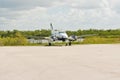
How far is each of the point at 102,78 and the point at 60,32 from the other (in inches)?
1696

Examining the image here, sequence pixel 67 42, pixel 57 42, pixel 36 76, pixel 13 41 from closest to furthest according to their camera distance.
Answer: pixel 36 76, pixel 67 42, pixel 57 42, pixel 13 41

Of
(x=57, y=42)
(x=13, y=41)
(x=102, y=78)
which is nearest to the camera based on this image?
(x=102, y=78)

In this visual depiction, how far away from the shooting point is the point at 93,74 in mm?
12633

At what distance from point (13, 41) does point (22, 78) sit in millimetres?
57927

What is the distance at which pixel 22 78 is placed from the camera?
1190cm

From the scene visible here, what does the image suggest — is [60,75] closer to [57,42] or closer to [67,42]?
[67,42]

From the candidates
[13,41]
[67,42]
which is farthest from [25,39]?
[67,42]

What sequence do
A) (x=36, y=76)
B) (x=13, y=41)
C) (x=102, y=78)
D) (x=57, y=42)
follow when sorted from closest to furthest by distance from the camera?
(x=102, y=78), (x=36, y=76), (x=57, y=42), (x=13, y=41)

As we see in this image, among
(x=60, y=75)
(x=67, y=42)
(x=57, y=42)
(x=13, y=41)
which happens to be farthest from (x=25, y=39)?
(x=60, y=75)

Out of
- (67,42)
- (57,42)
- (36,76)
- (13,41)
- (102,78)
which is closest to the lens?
(102,78)

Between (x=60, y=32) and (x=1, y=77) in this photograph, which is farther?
(x=60, y=32)

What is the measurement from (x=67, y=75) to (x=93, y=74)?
0.86m

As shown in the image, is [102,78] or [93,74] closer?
[102,78]

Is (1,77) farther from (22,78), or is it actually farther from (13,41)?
(13,41)
